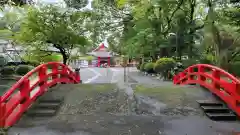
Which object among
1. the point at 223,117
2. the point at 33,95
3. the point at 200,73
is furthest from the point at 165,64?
the point at 33,95

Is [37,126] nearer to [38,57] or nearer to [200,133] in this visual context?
[200,133]

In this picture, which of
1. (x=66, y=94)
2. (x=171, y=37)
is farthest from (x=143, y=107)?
(x=171, y=37)

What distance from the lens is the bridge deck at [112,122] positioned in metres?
5.62

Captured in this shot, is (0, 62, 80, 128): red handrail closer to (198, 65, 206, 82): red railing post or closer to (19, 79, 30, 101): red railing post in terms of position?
(19, 79, 30, 101): red railing post

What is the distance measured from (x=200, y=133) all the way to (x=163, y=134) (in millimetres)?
781

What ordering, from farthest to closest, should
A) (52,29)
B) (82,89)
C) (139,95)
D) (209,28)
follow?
1. (52,29)
2. (209,28)
3. (82,89)
4. (139,95)

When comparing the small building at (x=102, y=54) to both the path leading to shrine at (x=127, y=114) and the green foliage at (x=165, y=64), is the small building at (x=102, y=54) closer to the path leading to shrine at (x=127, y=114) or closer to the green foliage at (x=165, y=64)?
the green foliage at (x=165, y=64)

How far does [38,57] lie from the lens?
20.7 m

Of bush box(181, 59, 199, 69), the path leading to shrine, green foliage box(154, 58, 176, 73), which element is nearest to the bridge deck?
the path leading to shrine

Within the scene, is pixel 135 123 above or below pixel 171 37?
below

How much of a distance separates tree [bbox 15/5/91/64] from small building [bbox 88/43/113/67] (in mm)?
35658

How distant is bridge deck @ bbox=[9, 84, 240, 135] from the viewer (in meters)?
5.62

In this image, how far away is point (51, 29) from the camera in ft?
59.9

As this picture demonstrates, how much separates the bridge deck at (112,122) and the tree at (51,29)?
11190 mm
